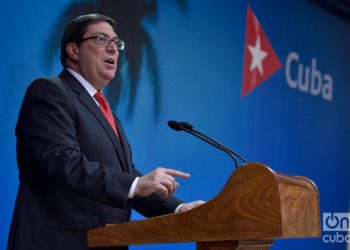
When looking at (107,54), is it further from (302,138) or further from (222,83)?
(302,138)

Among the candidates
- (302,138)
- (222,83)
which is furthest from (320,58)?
(222,83)

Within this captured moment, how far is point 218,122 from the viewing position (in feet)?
13.8

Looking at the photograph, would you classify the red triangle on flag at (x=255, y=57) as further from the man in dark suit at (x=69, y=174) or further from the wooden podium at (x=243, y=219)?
the wooden podium at (x=243, y=219)

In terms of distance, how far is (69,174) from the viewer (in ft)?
5.70

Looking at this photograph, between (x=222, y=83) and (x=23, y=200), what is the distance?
8.42ft

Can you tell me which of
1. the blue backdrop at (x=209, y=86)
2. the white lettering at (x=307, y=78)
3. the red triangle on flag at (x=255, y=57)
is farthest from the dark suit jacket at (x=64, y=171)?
the white lettering at (x=307, y=78)

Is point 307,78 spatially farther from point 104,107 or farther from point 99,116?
point 99,116

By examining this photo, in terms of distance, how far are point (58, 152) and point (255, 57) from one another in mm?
2972

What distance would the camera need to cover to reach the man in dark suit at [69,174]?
1735 mm

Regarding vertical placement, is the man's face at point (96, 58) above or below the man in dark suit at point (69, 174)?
above

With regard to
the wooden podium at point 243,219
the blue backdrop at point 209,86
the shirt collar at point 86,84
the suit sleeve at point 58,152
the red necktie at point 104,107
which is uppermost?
the blue backdrop at point 209,86

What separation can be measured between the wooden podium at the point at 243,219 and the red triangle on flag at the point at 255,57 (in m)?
2.80

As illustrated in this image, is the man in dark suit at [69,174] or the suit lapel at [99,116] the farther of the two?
the suit lapel at [99,116]

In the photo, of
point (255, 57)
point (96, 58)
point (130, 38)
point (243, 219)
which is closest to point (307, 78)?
point (255, 57)
